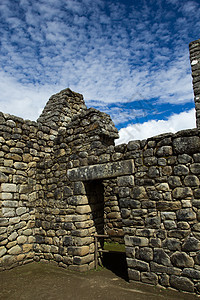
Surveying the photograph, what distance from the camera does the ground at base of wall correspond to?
12.1 feet

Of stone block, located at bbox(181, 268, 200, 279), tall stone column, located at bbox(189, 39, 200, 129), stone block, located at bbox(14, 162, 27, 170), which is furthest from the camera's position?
tall stone column, located at bbox(189, 39, 200, 129)

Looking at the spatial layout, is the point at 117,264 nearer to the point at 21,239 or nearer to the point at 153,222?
the point at 153,222

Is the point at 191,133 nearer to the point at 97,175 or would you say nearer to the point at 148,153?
the point at 148,153

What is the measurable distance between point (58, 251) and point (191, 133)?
408cm

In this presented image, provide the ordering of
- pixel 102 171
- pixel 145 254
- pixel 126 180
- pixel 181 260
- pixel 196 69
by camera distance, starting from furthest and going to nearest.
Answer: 1. pixel 196 69
2. pixel 102 171
3. pixel 126 180
4. pixel 145 254
5. pixel 181 260

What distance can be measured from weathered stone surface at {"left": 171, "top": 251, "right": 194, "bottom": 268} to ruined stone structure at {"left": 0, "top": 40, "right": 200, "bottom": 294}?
15 millimetres

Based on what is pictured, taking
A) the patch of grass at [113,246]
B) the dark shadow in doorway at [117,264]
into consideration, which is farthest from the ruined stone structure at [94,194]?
the dark shadow in doorway at [117,264]

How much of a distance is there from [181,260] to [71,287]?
6.89 ft

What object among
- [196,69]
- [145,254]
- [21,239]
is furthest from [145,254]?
[196,69]

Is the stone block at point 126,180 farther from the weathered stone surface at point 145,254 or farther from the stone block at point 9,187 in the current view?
the stone block at point 9,187

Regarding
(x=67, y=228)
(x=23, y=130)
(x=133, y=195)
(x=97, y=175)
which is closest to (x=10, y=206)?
(x=67, y=228)

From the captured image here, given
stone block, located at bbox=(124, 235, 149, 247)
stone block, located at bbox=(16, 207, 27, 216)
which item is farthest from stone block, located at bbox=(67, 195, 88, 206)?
stone block, located at bbox=(16, 207, 27, 216)

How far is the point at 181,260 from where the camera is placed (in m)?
3.62

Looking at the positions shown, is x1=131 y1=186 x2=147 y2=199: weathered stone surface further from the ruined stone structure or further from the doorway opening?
the doorway opening
